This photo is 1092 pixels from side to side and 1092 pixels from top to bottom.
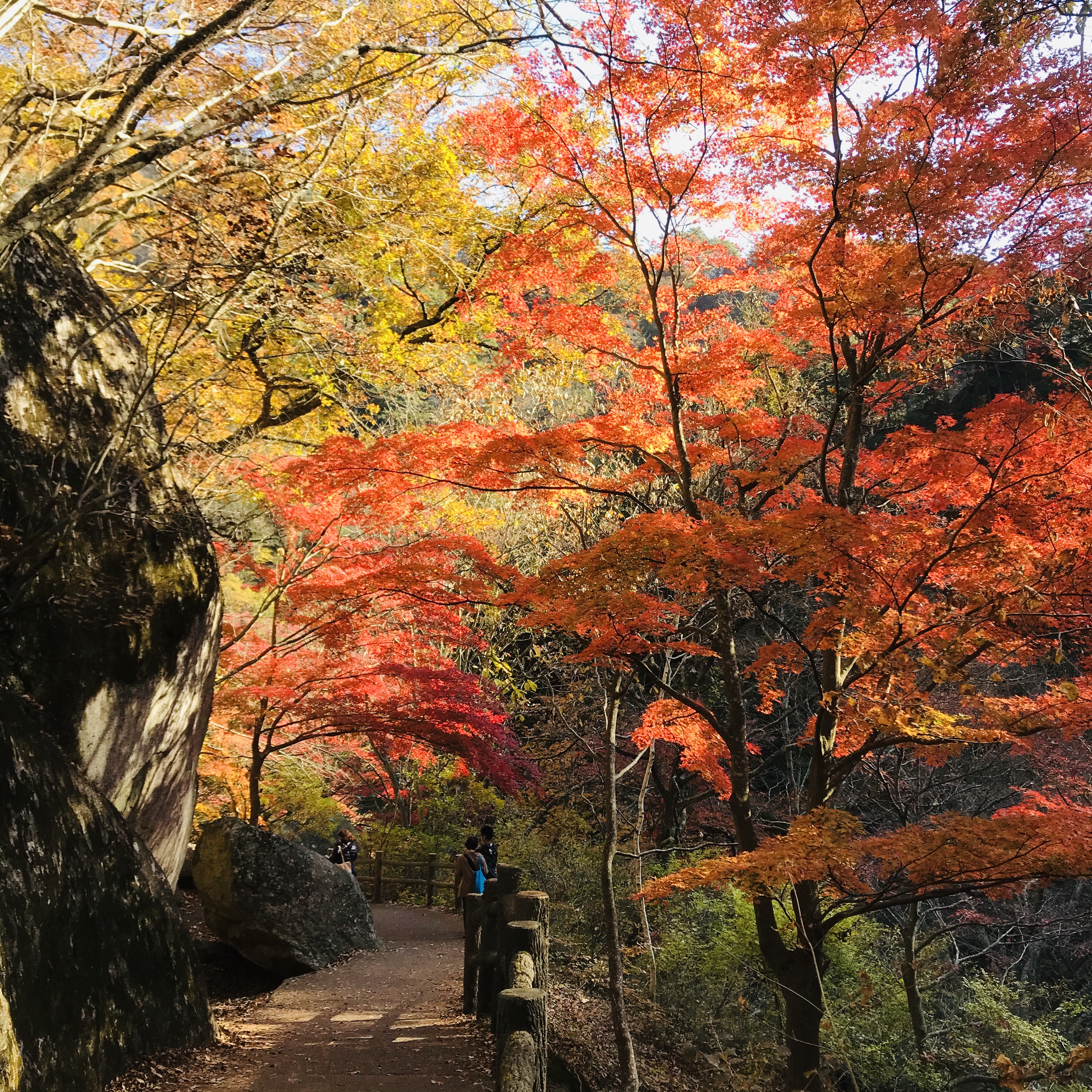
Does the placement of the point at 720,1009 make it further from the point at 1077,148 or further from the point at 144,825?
the point at 1077,148

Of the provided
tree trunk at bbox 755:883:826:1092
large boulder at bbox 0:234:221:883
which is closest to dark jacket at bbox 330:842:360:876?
large boulder at bbox 0:234:221:883

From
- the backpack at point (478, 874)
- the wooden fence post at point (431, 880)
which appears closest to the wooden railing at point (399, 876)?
the wooden fence post at point (431, 880)

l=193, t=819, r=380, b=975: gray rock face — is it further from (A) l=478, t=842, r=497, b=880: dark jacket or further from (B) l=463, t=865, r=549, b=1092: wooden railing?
(B) l=463, t=865, r=549, b=1092: wooden railing

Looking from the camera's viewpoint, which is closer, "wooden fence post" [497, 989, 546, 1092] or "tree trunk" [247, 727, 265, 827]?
"wooden fence post" [497, 989, 546, 1092]

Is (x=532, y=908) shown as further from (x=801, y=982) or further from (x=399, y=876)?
(x=399, y=876)

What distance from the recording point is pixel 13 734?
155 inches

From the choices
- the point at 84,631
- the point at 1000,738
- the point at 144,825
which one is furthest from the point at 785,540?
the point at 144,825

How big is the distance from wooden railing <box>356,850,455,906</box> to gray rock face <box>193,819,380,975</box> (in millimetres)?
4765

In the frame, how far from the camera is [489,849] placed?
31.0 feet

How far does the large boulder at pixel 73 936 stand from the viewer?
3.49m

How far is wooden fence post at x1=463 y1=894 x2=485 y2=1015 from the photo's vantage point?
6.72m

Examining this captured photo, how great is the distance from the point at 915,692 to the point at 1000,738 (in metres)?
0.71

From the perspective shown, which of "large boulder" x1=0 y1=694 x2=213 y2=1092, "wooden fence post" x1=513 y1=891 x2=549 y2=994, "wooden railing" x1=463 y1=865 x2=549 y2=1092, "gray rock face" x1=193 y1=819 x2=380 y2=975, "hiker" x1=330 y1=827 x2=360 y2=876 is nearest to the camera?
"wooden railing" x1=463 y1=865 x2=549 y2=1092

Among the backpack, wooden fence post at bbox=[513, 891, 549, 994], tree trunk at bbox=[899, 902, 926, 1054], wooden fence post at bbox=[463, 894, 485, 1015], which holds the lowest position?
tree trunk at bbox=[899, 902, 926, 1054]
